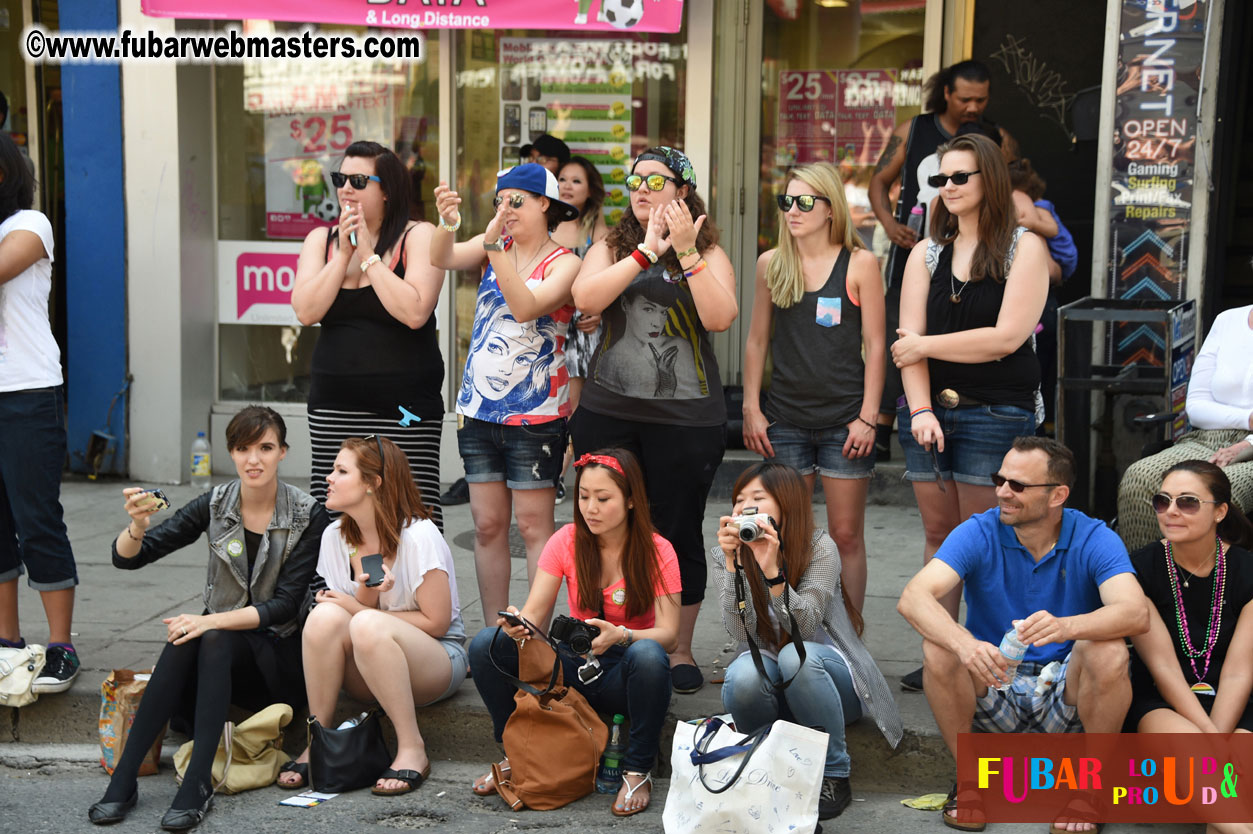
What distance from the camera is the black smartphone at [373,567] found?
446 centimetres

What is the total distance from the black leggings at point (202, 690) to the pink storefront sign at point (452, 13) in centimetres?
393

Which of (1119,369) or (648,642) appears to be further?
(1119,369)

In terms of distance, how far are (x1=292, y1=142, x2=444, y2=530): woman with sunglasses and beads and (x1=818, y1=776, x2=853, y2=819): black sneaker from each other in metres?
1.66

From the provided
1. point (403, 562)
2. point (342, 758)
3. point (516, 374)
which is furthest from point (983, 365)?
point (342, 758)

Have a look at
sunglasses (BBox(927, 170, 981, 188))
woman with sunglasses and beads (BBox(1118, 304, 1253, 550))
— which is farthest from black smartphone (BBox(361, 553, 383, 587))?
woman with sunglasses and beads (BBox(1118, 304, 1253, 550))

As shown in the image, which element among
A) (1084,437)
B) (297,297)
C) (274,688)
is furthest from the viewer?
(1084,437)

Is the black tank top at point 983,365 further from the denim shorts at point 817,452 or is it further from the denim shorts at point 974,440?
the denim shorts at point 817,452

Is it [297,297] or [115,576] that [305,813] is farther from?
[115,576]

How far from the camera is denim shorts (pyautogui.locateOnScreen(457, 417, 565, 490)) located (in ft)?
15.6

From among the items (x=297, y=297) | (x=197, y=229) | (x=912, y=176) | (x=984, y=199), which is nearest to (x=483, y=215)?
(x=197, y=229)

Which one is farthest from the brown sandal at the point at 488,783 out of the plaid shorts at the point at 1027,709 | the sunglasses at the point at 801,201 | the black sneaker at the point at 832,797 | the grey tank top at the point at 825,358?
the sunglasses at the point at 801,201

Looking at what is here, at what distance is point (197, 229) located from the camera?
8047 millimetres

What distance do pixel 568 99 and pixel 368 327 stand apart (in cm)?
342

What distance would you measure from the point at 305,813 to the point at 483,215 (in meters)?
4.57
